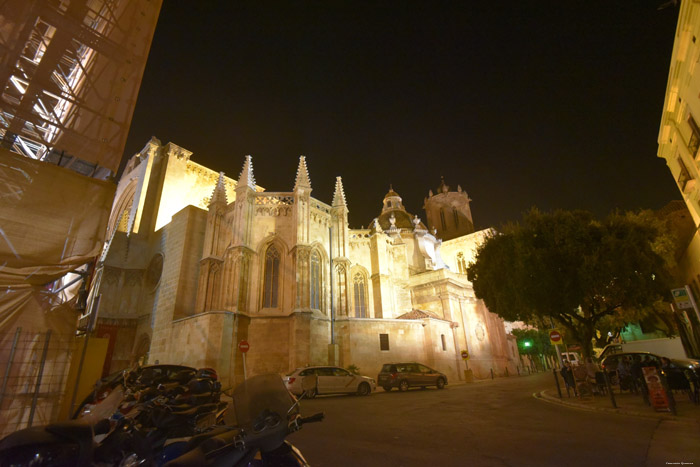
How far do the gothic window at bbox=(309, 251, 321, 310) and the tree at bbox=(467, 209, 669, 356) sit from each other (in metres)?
10.6

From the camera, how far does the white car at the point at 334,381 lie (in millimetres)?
14164

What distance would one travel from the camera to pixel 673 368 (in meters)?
9.58

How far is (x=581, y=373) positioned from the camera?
11062 mm

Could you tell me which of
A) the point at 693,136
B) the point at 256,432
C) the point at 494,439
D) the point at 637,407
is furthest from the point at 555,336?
the point at 256,432

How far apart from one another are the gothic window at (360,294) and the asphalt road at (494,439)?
1682 cm

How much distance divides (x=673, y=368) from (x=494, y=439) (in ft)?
25.0

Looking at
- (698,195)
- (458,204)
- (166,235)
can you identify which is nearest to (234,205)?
(166,235)

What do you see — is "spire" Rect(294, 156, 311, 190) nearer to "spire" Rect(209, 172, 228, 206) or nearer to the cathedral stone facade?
the cathedral stone facade

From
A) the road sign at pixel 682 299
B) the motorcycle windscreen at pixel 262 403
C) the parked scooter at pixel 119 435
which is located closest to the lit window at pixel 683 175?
the road sign at pixel 682 299

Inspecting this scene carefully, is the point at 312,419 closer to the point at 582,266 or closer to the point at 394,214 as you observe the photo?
the point at 582,266

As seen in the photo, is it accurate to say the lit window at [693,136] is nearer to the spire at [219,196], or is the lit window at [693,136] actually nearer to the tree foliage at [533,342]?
the spire at [219,196]

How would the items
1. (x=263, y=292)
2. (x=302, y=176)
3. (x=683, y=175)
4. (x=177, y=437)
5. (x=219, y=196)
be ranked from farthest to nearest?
(x=302, y=176), (x=219, y=196), (x=263, y=292), (x=683, y=175), (x=177, y=437)

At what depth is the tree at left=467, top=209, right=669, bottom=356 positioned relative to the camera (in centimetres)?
1319

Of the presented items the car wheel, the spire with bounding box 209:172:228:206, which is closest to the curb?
the car wheel
